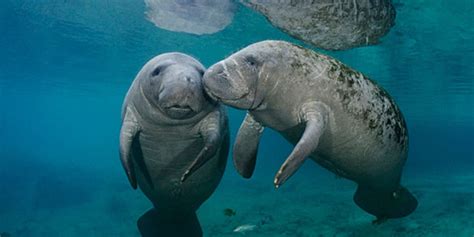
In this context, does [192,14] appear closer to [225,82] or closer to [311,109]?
[311,109]

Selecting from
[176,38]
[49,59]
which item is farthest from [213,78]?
[49,59]

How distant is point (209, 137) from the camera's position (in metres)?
4.88

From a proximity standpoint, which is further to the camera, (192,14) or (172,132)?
(192,14)

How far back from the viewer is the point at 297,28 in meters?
11.8

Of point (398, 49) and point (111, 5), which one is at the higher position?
point (111, 5)

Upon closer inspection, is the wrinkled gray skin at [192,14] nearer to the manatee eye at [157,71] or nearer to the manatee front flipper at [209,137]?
the manatee front flipper at [209,137]

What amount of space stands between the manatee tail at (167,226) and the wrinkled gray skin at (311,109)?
6.39ft

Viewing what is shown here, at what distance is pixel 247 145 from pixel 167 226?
2337mm

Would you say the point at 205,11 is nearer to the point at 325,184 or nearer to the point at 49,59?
the point at 325,184

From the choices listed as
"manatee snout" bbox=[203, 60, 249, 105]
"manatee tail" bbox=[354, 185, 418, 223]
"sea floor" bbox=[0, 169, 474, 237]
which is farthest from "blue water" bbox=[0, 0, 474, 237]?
"manatee snout" bbox=[203, 60, 249, 105]

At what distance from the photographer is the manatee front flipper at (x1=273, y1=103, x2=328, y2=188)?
3.52 metres

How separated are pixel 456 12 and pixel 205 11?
820 cm

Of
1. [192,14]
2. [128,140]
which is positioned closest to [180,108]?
[128,140]

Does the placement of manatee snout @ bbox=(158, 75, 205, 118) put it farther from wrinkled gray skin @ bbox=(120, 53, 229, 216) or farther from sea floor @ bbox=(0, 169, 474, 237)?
sea floor @ bbox=(0, 169, 474, 237)
